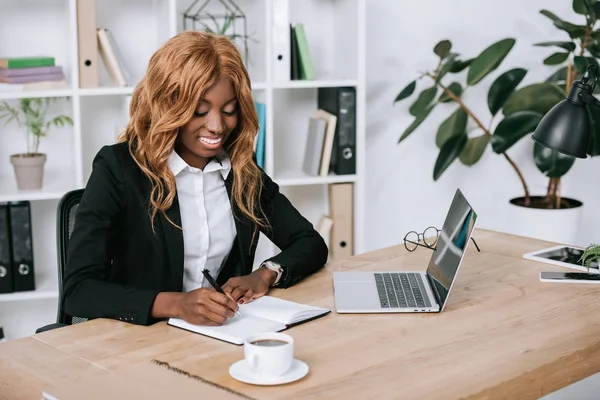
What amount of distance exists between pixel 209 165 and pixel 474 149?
5.88 ft

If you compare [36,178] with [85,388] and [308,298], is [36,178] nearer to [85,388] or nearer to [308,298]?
[308,298]

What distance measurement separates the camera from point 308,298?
6.64ft

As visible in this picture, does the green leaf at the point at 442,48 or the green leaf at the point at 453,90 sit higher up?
the green leaf at the point at 442,48

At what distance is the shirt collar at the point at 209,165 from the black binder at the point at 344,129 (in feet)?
4.29

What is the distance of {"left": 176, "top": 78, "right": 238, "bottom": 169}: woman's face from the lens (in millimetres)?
2051

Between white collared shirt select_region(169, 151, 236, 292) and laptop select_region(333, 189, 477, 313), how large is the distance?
12.6 inches

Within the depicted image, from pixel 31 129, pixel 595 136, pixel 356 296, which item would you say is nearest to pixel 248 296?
pixel 356 296

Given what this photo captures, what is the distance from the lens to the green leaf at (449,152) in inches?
144

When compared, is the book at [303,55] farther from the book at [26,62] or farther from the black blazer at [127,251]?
the black blazer at [127,251]

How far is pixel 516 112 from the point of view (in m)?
3.58

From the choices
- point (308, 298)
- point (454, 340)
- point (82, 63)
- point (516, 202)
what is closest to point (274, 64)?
point (82, 63)

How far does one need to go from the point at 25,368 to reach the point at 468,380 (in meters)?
0.80

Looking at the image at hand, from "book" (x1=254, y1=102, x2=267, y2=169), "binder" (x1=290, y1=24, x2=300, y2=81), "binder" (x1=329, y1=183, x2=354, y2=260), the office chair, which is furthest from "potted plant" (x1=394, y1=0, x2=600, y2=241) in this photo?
the office chair

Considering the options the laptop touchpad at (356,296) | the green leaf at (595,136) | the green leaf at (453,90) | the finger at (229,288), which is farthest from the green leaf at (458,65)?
the finger at (229,288)
